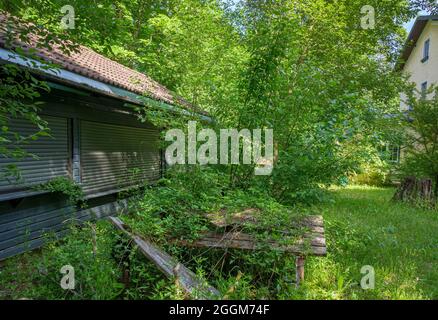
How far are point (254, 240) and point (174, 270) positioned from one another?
92 cm

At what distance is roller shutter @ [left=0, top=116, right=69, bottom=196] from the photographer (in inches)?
174

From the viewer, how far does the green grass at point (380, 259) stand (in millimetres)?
3029

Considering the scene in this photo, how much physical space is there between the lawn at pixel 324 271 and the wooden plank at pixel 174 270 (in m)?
0.12

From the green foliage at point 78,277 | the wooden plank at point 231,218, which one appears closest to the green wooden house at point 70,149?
the green foliage at point 78,277

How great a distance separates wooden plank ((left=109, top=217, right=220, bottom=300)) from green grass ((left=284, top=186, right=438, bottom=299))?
766 mm

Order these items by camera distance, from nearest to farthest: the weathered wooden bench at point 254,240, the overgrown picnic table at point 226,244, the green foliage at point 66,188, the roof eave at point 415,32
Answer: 1. the overgrown picnic table at point 226,244
2. the weathered wooden bench at point 254,240
3. the green foliage at point 66,188
4. the roof eave at point 415,32

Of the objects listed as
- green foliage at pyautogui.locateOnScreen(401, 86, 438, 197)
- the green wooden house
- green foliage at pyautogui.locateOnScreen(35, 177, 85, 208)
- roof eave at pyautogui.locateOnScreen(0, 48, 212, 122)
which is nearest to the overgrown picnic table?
the green wooden house

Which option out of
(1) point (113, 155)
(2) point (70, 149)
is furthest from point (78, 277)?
(1) point (113, 155)

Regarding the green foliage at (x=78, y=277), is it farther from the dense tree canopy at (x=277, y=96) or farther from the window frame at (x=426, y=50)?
the window frame at (x=426, y=50)

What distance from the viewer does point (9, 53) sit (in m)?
3.62

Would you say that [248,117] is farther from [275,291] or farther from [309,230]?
[275,291]

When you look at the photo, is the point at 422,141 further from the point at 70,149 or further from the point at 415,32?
the point at 415,32

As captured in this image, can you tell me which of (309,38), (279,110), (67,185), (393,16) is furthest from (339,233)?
(393,16)

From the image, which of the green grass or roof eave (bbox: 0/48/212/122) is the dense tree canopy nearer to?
roof eave (bbox: 0/48/212/122)
